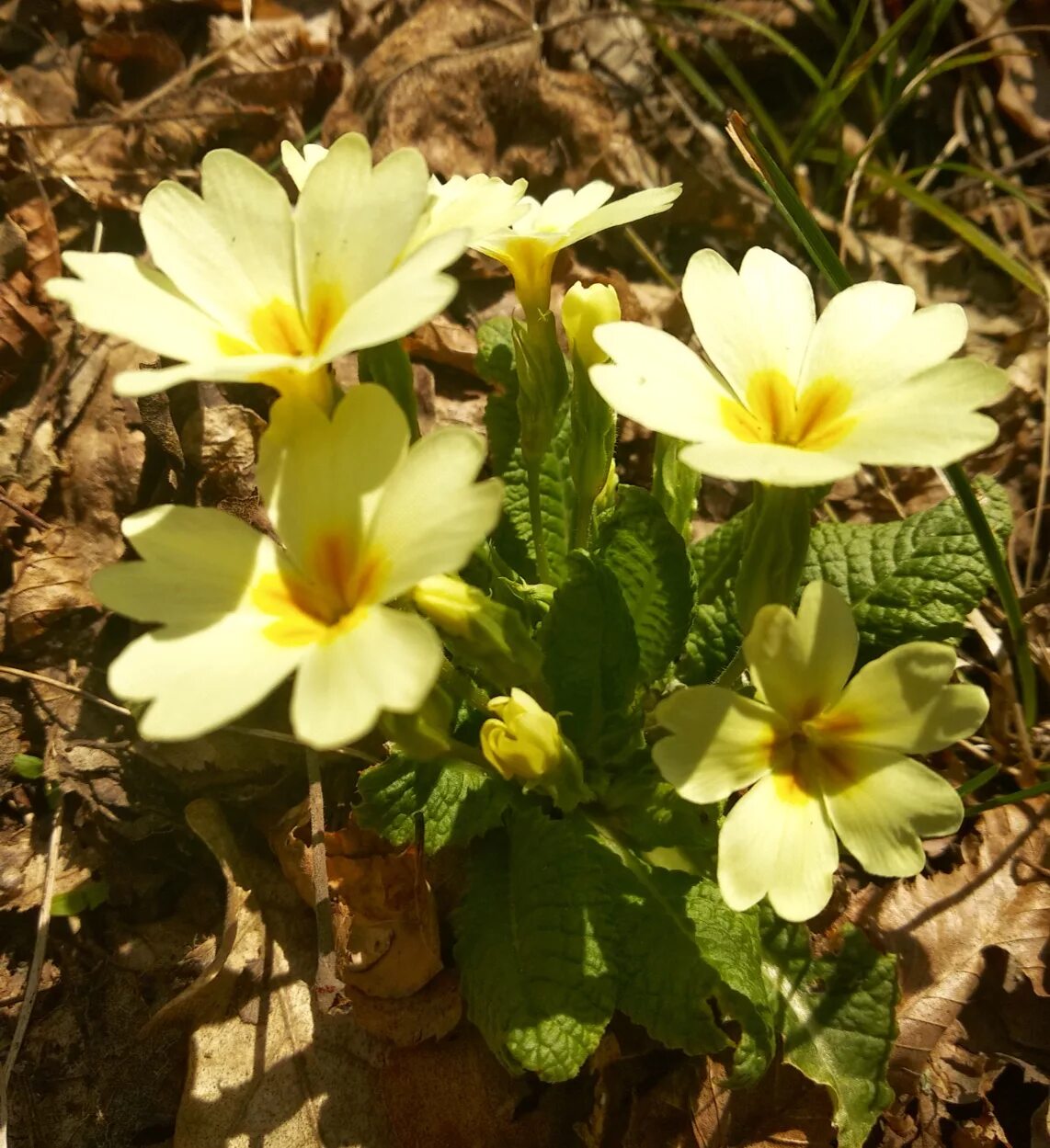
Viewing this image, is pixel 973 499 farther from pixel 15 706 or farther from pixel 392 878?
pixel 15 706

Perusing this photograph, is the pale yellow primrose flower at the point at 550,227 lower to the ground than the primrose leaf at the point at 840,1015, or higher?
higher

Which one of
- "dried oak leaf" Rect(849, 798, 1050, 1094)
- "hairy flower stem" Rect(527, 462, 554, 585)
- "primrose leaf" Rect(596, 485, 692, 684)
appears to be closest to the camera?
"primrose leaf" Rect(596, 485, 692, 684)

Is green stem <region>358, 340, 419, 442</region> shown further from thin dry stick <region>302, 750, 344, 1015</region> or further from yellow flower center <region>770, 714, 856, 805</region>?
thin dry stick <region>302, 750, 344, 1015</region>

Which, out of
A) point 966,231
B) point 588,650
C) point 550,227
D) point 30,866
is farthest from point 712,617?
point 966,231

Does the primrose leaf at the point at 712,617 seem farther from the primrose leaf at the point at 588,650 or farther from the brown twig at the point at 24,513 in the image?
the brown twig at the point at 24,513

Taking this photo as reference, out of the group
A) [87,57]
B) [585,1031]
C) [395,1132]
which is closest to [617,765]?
[585,1031]

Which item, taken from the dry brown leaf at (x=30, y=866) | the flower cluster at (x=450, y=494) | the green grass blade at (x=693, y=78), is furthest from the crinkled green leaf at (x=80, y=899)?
the green grass blade at (x=693, y=78)

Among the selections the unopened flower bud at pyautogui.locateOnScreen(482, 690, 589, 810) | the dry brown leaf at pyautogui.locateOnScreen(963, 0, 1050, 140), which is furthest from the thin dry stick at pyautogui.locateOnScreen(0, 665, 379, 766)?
the dry brown leaf at pyautogui.locateOnScreen(963, 0, 1050, 140)
